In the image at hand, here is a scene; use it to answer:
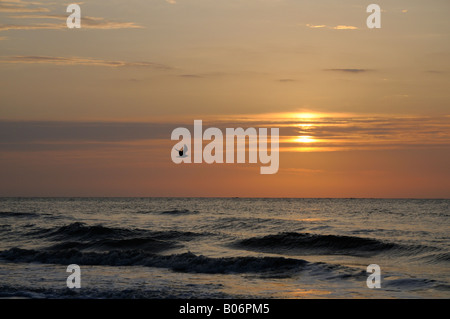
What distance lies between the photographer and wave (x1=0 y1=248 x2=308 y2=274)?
2198cm

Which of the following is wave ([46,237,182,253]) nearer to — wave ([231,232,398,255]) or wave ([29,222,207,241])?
wave ([29,222,207,241])

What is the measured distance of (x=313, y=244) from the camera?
29609 millimetres

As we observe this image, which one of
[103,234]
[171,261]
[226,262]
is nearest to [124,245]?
[103,234]

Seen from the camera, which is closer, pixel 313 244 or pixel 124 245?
pixel 313 244

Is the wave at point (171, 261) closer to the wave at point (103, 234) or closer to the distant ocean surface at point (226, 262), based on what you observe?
the distant ocean surface at point (226, 262)

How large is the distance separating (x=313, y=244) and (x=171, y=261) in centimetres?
922

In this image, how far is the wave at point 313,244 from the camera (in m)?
27.8

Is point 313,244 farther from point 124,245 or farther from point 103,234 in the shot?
point 103,234

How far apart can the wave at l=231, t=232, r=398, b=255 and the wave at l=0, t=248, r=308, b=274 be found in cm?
564
